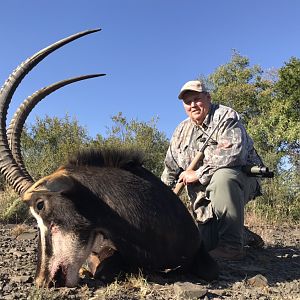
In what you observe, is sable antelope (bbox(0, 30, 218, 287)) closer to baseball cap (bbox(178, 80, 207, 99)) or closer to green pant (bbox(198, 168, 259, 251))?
green pant (bbox(198, 168, 259, 251))

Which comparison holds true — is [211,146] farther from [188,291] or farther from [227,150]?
[188,291]

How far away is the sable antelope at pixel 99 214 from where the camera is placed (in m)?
3.29

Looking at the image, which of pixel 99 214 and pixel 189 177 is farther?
pixel 189 177

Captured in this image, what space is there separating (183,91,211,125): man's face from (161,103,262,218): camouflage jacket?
0.07m

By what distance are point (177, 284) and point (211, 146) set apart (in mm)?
1857

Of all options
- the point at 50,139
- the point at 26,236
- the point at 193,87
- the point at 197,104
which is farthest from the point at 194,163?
the point at 50,139

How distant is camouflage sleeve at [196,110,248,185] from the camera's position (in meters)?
4.59

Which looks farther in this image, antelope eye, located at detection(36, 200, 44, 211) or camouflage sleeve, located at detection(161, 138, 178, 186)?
camouflage sleeve, located at detection(161, 138, 178, 186)

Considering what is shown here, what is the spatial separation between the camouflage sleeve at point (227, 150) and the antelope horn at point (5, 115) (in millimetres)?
1767

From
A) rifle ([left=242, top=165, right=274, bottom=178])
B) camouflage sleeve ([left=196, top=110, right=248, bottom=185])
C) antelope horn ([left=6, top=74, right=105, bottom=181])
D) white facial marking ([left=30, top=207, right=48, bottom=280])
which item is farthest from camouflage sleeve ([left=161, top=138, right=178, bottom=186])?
white facial marking ([left=30, top=207, right=48, bottom=280])

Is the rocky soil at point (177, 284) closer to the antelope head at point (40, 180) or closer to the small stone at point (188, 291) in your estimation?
the small stone at point (188, 291)

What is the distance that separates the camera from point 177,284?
336 cm

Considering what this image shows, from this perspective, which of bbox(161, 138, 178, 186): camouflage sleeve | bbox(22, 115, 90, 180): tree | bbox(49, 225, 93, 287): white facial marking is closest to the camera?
bbox(49, 225, 93, 287): white facial marking

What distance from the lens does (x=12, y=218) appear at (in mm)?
7480
